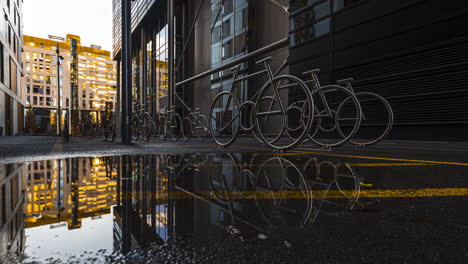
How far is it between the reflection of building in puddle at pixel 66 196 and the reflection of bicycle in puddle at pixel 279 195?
→ 1.40 ft

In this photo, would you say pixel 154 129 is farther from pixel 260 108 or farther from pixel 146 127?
pixel 260 108

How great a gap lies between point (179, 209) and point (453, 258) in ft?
2.28

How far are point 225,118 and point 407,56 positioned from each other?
4209mm

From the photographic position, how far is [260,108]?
432 centimetres

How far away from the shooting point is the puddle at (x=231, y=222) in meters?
0.54

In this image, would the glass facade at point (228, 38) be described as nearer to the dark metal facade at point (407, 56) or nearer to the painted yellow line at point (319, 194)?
the dark metal facade at point (407, 56)

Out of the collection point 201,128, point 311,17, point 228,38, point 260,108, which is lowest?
point 201,128

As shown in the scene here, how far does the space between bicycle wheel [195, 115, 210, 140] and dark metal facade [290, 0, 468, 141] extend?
12.0 feet

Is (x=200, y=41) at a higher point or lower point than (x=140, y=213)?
higher

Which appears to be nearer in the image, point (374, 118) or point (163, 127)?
point (374, 118)

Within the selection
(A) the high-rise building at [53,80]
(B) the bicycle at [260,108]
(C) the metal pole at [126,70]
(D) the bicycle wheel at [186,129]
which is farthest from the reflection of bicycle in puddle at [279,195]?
(A) the high-rise building at [53,80]

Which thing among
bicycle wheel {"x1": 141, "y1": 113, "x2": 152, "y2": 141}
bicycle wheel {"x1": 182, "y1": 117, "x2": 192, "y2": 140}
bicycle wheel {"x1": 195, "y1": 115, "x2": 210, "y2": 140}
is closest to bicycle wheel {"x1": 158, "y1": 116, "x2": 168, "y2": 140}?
bicycle wheel {"x1": 141, "y1": 113, "x2": 152, "y2": 141}

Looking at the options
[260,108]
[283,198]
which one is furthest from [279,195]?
[260,108]

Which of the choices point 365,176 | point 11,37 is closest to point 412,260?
point 365,176
